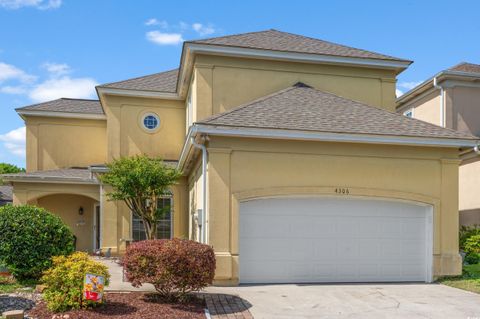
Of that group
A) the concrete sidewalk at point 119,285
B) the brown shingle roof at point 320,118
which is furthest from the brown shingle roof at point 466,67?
the concrete sidewalk at point 119,285

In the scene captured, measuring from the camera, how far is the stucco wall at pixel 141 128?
1855 centimetres

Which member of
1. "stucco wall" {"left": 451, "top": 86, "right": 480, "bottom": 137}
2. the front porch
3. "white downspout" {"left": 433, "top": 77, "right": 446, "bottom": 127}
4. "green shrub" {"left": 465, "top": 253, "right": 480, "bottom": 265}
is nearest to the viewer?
"green shrub" {"left": 465, "top": 253, "right": 480, "bottom": 265}

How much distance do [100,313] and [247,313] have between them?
261cm

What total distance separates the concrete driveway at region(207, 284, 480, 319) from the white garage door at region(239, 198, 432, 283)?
55 centimetres

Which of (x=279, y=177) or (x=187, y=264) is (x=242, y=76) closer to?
(x=279, y=177)

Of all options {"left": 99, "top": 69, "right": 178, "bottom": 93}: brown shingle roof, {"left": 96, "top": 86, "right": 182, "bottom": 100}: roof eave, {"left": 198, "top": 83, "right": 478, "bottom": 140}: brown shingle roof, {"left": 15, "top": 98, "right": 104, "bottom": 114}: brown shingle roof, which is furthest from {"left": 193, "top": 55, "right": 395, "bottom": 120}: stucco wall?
{"left": 15, "top": 98, "right": 104, "bottom": 114}: brown shingle roof

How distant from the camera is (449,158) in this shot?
12.1 meters

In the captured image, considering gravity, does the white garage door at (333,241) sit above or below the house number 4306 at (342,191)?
below

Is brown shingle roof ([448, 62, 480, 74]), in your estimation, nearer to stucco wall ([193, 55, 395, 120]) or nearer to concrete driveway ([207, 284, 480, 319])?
stucco wall ([193, 55, 395, 120])

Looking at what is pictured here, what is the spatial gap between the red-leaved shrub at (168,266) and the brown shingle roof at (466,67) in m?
17.3

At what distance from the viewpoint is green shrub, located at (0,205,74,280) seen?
10398mm

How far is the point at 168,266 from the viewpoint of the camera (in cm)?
838

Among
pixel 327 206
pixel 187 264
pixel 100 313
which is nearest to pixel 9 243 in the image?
pixel 100 313

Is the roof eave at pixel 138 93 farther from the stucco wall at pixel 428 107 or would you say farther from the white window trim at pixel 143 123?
the stucco wall at pixel 428 107
